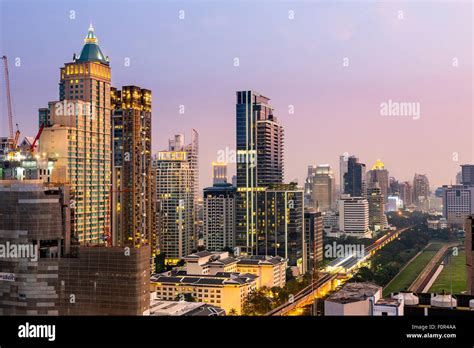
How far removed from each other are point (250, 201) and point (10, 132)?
9134mm

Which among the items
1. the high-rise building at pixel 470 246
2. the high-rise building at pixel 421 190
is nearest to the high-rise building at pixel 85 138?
the high-rise building at pixel 470 246

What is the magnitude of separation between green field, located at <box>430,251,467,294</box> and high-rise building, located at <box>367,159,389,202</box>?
9.07 meters

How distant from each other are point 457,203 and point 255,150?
7730 mm

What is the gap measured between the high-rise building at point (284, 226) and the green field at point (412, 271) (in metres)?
3.34

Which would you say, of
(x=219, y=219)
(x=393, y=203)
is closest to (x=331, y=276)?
(x=219, y=219)

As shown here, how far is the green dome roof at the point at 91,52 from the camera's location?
46.0 feet

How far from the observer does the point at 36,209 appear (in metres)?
7.07

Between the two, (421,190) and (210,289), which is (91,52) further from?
(421,190)

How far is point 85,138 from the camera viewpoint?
499 inches

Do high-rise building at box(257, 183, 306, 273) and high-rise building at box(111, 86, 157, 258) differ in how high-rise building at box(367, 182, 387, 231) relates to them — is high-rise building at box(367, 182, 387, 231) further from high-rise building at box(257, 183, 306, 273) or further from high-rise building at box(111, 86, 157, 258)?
high-rise building at box(111, 86, 157, 258)

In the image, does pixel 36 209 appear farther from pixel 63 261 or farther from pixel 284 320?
pixel 284 320

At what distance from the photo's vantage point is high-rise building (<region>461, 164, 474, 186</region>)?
17.5 m

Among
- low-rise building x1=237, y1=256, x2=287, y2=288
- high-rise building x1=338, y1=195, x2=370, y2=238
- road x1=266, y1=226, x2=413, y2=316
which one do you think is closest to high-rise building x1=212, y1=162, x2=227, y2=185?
road x1=266, y1=226, x2=413, y2=316

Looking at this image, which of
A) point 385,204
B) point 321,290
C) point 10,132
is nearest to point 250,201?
point 321,290
